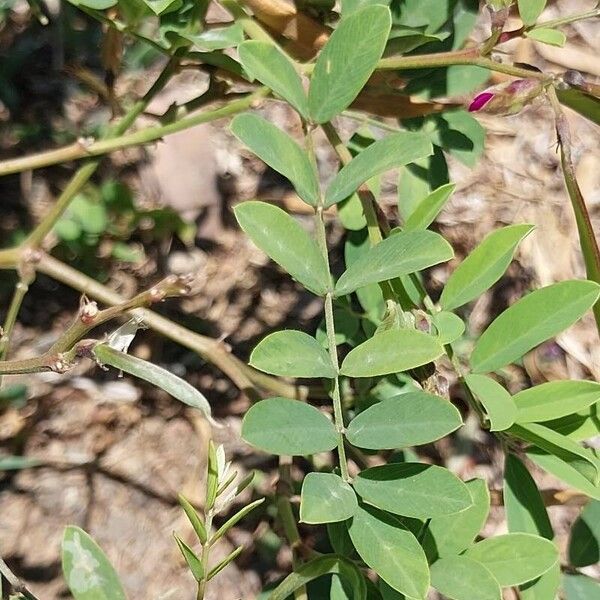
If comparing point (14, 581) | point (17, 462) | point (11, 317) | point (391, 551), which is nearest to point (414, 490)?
point (391, 551)

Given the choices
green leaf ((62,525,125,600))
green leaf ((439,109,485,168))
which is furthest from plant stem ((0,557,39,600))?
green leaf ((439,109,485,168))

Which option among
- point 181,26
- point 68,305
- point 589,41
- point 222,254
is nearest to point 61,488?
point 68,305

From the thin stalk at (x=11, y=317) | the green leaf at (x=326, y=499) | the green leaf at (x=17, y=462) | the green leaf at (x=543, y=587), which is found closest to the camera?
the green leaf at (x=326, y=499)

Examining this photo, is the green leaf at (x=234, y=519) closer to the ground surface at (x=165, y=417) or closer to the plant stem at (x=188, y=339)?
the plant stem at (x=188, y=339)

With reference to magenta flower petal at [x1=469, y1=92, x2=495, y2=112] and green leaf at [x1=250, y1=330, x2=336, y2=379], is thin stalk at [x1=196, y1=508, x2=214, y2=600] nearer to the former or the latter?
green leaf at [x1=250, y1=330, x2=336, y2=379]

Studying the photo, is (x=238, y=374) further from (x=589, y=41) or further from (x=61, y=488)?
(x=589, y=41)

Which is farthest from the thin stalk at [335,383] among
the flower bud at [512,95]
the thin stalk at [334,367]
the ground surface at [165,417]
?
the ground surface at [165,417]

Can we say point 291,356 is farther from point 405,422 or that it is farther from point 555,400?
point 555,400
